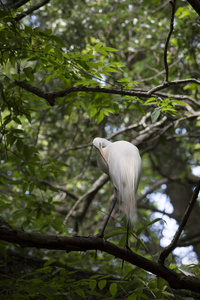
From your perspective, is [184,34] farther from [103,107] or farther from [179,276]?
[179,276]

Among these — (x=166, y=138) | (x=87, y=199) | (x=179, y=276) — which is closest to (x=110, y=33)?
(x=166, y=138)

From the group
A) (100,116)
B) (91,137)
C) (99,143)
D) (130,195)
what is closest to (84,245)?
(130,195)

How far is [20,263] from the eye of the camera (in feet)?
7.52

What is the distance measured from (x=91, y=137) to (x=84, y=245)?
9.47 ft

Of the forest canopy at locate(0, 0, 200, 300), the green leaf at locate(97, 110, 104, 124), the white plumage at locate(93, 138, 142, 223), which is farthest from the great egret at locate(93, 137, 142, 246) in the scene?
the green leaf at locate(97, 110, 104, 124)

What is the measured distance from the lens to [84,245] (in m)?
1.26

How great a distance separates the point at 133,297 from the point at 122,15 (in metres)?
3.96

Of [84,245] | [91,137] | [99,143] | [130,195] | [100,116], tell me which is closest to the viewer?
[84,245]

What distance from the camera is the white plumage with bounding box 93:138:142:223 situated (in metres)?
1.47

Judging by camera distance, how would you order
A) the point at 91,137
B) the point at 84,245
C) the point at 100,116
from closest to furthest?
the point at 84,245, the point at 100,116, the point at 91,137

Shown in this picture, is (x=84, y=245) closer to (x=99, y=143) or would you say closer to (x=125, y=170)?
(x=125, y=170)

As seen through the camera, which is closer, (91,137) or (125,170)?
(125,170)

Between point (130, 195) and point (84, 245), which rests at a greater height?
point (130, 195)

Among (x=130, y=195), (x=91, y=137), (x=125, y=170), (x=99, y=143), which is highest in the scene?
(x=91, y=137)
